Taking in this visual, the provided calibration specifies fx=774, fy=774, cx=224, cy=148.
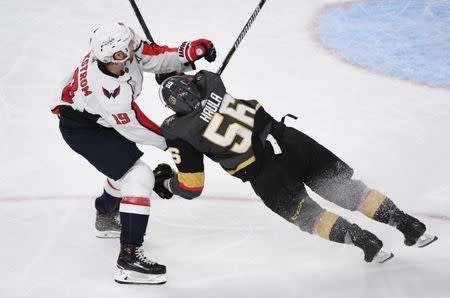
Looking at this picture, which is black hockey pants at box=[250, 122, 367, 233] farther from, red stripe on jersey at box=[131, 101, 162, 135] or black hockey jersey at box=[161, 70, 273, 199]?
red stripe on jersey at box=[131, 101, 162, 135]

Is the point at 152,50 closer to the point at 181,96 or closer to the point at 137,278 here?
the point at 181,96

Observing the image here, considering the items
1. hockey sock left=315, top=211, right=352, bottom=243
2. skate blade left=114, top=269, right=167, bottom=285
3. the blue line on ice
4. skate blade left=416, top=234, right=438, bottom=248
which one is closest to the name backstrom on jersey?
hockey sock left=315, top=211, right=352, bottom=243

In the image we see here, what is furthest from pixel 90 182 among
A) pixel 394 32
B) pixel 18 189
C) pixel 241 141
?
pixel 394 32

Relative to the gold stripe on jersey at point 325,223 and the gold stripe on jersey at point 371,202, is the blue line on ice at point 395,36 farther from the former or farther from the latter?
the gold stripe on jersey at point 325,223

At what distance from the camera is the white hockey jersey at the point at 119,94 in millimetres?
3223

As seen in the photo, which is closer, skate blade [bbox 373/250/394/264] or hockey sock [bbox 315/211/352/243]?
hockey sock [bbox 315/211/352/243]

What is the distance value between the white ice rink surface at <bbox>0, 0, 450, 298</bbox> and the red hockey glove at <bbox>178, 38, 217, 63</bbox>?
833 mm

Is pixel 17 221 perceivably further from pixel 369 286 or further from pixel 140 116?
pixel 369 286

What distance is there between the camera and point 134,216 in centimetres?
323

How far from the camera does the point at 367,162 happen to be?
4.30 meters

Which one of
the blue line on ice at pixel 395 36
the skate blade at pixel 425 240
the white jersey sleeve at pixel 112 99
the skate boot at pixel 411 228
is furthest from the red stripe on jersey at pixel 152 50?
the blue line on ice at pixel 395 36

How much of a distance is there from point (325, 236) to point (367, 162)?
4.17 ft

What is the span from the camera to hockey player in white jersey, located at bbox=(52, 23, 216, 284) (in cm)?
321

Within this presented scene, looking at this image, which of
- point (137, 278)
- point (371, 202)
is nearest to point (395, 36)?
point (371, 202)
